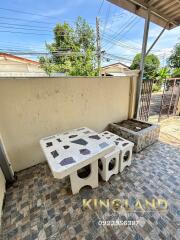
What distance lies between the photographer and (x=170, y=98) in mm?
A: 3928

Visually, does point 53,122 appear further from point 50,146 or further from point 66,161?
point 66,161

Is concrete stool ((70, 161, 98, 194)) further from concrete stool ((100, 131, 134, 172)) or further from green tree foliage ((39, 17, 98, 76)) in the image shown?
green tree foliage ((39, 17, 98, 76))

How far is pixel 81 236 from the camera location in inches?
39.8

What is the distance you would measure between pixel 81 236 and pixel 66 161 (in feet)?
2.18

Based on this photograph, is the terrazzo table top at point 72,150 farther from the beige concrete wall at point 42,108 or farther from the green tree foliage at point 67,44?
the green tree foliage at point 67,44

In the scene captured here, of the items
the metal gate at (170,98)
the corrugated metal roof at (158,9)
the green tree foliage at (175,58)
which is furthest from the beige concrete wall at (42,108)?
the green tree foliage at (175,58)

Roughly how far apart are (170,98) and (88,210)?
4.29m

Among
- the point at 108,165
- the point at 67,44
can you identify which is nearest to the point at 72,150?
the point at 108,165

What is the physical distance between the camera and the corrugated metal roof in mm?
1836

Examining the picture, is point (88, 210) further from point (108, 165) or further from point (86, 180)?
point (108, 165)

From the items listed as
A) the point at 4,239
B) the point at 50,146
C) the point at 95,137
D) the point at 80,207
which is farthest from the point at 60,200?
the point at 95,137

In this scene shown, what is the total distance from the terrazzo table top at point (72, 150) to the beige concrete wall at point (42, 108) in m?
0.48

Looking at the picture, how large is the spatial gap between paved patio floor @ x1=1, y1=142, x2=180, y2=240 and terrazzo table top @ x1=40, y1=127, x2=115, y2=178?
548 mm

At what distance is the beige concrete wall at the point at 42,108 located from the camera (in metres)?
1.62
